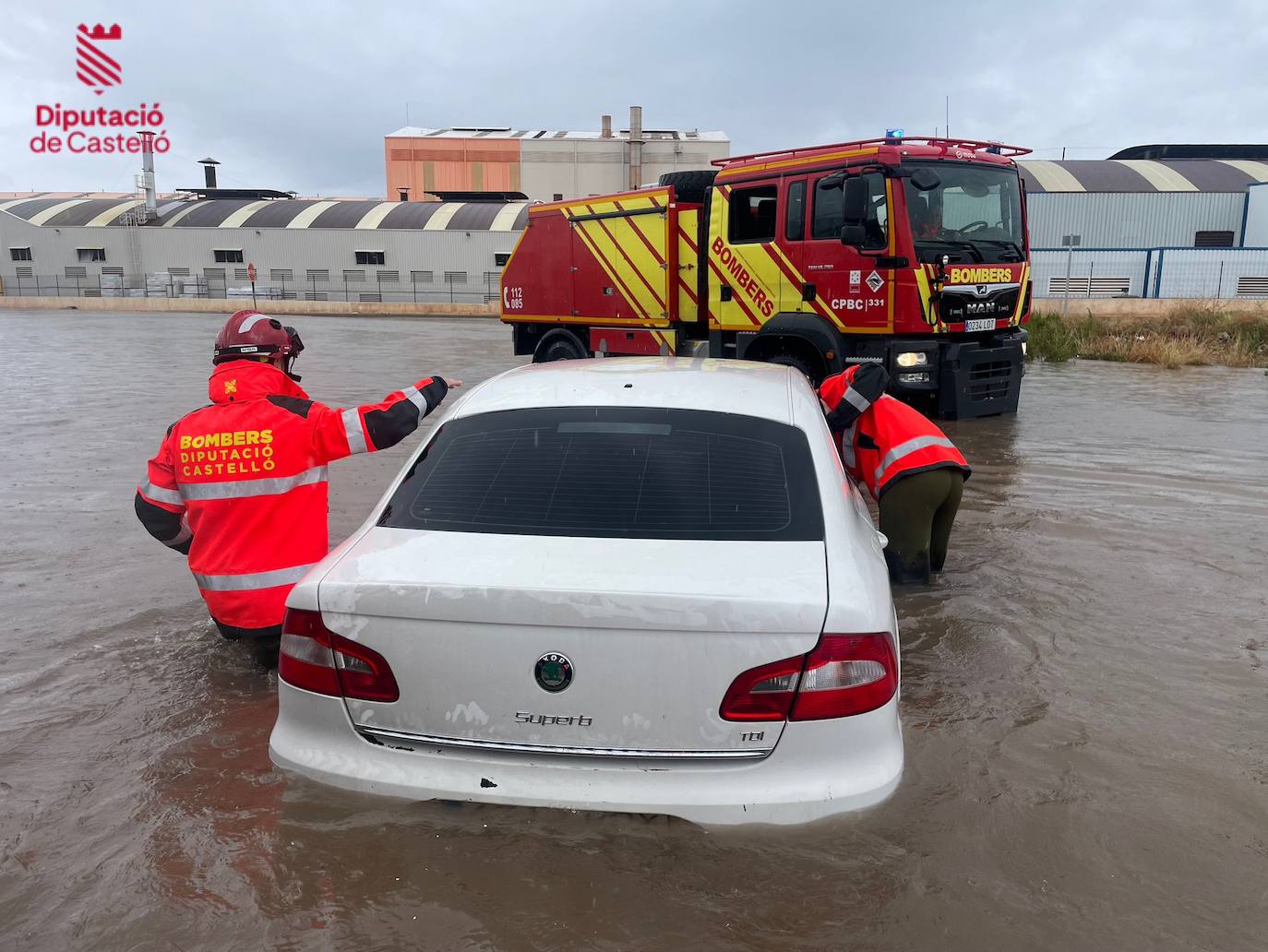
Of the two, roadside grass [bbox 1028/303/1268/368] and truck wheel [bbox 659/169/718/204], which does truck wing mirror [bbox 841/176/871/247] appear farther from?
roadside grass [bbox 1028/303/1268/368]

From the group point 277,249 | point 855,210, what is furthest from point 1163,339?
point 277,249

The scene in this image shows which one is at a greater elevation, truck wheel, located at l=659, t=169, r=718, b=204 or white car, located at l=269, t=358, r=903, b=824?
truck wheel, located at l=659, t=169, r=718, b=204

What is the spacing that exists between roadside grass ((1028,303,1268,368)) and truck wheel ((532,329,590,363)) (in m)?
10.0

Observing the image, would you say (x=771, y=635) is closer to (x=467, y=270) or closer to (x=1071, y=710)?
(x=1071, y=710)

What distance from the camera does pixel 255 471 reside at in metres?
3.43

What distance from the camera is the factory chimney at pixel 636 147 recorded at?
180 feet

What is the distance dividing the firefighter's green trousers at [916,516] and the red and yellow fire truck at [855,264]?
4.37 metres

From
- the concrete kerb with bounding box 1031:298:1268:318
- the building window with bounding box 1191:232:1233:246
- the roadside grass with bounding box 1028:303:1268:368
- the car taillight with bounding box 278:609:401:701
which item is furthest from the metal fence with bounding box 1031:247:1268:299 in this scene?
the car taillight with bounding box 278:609:401:701

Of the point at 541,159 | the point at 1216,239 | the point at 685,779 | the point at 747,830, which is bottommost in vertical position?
the point at 747,830

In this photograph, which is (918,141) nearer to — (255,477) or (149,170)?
(255,477)

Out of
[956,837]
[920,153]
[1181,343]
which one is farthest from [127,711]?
[1181,343]

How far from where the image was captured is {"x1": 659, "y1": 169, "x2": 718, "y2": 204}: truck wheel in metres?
10.7

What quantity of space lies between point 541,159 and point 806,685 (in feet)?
194

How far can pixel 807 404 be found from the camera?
3.53 metres
